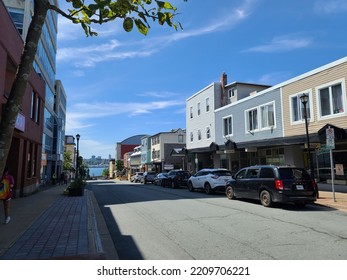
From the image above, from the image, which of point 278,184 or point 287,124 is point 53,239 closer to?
point 278,184

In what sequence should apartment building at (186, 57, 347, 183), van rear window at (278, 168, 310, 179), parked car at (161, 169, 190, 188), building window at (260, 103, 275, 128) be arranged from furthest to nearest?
1. parked car at (161, 169, 190, 188)
2. building window at (260, 103, 275, 128)
3. apartment building at (186, 57, 347, 183)
4. van rear window at (278, 168, 310, 179)

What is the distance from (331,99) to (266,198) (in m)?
7.98

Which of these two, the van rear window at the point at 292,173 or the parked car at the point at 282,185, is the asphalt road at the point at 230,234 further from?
the van rear window at the point at 292,173

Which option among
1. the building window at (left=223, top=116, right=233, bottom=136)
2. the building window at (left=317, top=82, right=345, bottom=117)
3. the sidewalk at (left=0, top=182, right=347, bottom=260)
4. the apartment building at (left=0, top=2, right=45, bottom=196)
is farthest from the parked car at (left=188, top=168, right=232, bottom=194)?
the apartment building at (left=0, top=2, right=45, bottom=196)

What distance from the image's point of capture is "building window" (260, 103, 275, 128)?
77.4 feet

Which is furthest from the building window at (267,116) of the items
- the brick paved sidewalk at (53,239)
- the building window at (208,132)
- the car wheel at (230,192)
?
the brick paved sidewalk at (53,239)

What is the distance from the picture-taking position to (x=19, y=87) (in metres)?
4.17

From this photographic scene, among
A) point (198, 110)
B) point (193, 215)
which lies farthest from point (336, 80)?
point (198, 110)

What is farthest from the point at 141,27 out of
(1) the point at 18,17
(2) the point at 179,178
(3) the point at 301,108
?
(1) the point at 18,17

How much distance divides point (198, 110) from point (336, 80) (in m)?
19.9

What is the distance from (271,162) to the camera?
2458 centimetres

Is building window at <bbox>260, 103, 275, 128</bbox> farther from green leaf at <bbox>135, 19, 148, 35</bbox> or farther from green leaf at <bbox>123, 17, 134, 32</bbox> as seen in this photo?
green leaf at <bbox>123, 17, 134, 32</bbox>

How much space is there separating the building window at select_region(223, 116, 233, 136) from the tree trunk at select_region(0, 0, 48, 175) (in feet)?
84.9

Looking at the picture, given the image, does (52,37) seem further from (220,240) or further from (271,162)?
(220,240)
